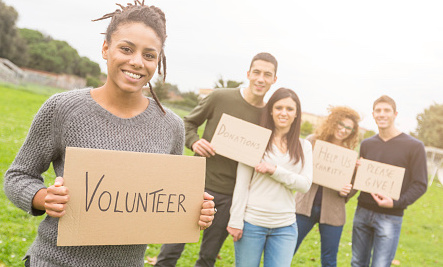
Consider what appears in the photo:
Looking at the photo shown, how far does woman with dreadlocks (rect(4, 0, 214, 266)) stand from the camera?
5.40ft

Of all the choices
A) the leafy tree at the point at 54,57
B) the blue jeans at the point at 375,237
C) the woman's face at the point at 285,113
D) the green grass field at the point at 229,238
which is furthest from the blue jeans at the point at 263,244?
the leafy tree at the point at 54,57

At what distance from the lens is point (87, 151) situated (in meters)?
1.59

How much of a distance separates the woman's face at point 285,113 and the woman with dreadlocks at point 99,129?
1.66m

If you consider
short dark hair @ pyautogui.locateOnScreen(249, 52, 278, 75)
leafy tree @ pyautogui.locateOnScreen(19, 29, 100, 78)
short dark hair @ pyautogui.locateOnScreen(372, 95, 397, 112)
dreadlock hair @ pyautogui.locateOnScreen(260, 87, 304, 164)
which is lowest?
dreadlock hair @ pyautogui.locateOnScreen(260, 87, 304, 164)

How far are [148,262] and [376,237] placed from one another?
258 cm

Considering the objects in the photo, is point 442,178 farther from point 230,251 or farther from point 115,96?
point 115,96

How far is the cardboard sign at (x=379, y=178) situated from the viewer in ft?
13.1

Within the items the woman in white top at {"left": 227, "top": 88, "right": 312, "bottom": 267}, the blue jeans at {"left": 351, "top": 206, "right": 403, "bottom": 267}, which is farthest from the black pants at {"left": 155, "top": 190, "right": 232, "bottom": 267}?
the blue jeans at {"left": 351, "top": 206, "right": 403, "bottom": 267}

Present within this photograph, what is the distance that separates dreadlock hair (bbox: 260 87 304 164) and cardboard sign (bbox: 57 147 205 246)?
157 cm

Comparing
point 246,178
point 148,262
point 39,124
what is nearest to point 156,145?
point 39,124

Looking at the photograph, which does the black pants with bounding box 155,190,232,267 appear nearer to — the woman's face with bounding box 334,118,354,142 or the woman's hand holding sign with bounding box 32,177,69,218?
the woman's face with bounding box 334,118,354,142

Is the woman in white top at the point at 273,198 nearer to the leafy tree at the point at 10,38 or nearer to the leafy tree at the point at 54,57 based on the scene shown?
the leafy tree at the point at 10,38

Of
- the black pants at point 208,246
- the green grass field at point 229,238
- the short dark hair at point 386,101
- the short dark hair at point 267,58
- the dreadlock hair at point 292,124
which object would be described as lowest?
the green grass field at point 229,238

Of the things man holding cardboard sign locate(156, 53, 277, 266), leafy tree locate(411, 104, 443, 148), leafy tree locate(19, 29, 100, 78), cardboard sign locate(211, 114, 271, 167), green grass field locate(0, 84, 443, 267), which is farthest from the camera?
leafy tree locate(19, 29, 100, 78)
